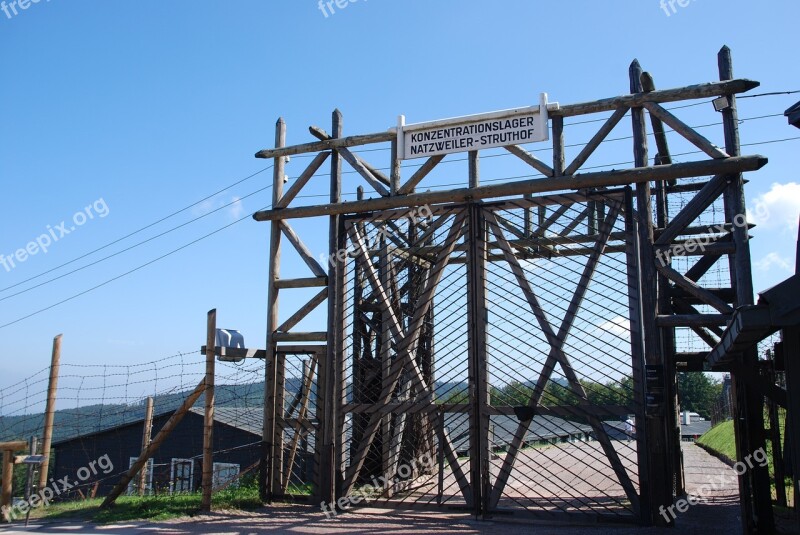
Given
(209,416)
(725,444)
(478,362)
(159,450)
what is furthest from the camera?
(159,450)

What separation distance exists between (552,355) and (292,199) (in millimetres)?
4676

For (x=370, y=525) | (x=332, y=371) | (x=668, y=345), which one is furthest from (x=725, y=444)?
(x=370, y=525)

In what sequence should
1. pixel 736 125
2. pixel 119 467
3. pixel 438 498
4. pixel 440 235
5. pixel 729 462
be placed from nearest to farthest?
1. pixel 736 125
2. pixel 438 498
3. pixel 440 235
4. pixel 729 462
5. pixel 119 467

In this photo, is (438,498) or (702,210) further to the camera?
(438,498)

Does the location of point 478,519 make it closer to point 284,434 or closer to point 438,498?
point 438,498

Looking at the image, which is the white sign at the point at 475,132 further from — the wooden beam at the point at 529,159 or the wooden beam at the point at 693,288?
the wooden beam at the point at 693,288

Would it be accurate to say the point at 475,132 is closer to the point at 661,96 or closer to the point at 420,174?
the point at 420,174

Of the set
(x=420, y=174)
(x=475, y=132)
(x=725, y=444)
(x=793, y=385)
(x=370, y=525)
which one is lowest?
(x=370, y=525)

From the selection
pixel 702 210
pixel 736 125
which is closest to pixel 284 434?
pixel 702 210

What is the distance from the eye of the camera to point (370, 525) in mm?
8336

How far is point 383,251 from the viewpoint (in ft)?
35.7

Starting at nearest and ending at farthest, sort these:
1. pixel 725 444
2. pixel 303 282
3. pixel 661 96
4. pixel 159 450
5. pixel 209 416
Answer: pixel 661 96 → pixel 209 416 → pixel 303 282 → pixel 725 444 → pixel 159 450

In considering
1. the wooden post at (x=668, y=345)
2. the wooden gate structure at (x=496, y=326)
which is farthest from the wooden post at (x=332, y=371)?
the wooden post at (x=668, y=345)

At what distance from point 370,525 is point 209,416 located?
2.72m
